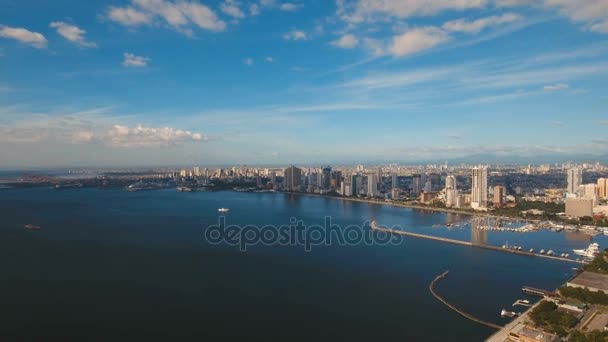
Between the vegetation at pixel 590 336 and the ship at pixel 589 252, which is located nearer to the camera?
the vegetation at pixel 590 336

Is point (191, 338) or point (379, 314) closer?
point (191, 338)

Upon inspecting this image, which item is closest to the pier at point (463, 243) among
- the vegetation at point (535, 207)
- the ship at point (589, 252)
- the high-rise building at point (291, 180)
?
the ship at point (589, 252)

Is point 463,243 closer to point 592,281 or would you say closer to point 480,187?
point 592,281

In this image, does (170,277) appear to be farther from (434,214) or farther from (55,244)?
(434,214)

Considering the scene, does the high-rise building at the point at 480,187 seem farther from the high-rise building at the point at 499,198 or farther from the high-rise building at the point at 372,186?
the high-rise building at the point at 372,186

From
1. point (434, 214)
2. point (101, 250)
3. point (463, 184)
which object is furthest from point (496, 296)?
point (463, 184)

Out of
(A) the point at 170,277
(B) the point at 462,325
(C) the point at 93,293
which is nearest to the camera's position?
(B) the point at 462,325

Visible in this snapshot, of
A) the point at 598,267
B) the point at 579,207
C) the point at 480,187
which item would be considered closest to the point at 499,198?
the point at 480,187
